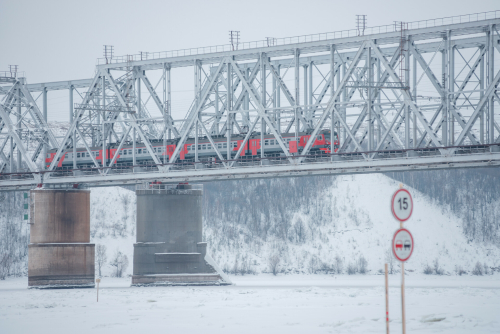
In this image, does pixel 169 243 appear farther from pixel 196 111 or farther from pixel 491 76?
pixel 491 76

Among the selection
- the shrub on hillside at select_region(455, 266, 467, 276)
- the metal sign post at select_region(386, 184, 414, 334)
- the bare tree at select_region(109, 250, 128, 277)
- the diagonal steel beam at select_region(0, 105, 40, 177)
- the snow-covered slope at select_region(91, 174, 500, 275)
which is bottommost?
the shrub on hillside at select_region(455, 266, 467, 276)

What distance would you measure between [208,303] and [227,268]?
6492cm

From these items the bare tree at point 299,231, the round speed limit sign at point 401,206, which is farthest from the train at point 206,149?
the bare tree at point 299,231

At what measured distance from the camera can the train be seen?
69188 mm

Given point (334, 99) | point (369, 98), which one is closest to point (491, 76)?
point (369, 98)

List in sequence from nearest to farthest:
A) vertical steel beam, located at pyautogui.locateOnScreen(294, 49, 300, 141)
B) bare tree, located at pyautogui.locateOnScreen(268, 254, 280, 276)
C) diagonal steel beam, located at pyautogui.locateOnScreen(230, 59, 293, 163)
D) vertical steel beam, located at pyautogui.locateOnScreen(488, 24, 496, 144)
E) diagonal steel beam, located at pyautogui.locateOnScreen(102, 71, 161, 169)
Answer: vertical steel beam, located at pyautogui.locateOnScreen(488, 24, 496, 144) → diagonal steel beam, located at pyautogui.locateOnScreen(230, 59, 293, 163) → vertical steel beam, located at pyautogui.locateOnScreen(294, 49, 300, 141) → diagonal steel beam, located at pyautogui.locateOnScreen(102, 71, 161, 169) → bare tree, located at pyautogui.locateOnScreen(268, 254, 280, 276)

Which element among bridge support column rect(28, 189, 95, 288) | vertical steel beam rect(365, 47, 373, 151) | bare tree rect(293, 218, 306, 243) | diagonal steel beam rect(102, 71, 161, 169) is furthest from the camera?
bare tree rect(293, 218, 306, 243)

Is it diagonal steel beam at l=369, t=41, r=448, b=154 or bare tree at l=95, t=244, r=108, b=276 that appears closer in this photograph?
diagonal steel beam at l=369, t=41, r=448, b=154

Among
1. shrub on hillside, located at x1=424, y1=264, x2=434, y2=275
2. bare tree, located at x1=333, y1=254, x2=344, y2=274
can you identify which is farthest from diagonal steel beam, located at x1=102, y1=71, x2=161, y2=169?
shrub on hillside, located at x1=424, y1=264, x2=434, y2=275

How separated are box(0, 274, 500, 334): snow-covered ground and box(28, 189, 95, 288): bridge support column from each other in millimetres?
9297

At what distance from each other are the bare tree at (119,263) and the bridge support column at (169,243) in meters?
38.4

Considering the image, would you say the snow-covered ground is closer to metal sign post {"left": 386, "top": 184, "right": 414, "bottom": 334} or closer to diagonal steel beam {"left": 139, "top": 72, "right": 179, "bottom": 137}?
metal sign post {"left": 386, "top": 184, "right": 414, "bottom": 334}

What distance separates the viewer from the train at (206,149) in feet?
227

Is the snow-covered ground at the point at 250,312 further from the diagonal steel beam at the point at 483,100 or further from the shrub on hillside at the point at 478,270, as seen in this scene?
the shrub on hillside at the point at 478,270
